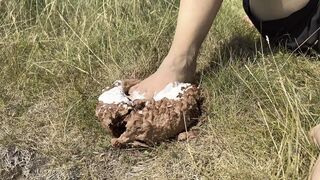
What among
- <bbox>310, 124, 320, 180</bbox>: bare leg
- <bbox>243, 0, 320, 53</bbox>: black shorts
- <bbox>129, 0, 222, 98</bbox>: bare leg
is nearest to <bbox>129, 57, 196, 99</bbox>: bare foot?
<bbox>129, 0, 222, 98</bbox>: bare leg

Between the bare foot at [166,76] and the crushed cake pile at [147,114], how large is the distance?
0.05 ft

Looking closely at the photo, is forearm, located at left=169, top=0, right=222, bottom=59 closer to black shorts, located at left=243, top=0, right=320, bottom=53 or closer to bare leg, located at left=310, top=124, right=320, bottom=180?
black shorts, located at left=243, top=0, right=320, bottom=53

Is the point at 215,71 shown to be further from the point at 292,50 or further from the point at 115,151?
the point at 115,151

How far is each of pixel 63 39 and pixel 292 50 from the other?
2.32 ft

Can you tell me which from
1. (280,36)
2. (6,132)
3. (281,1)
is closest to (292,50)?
(280,36)

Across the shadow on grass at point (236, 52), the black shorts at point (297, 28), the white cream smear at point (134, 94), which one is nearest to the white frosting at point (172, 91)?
the white cream smear at point (134, 94)

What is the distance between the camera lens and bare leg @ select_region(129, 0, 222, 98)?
57.6 inches

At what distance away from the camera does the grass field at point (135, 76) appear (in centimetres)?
129

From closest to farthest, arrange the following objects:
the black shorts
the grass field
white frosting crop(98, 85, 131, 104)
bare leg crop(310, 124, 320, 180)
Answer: bare leg crop(310, 124, 320, 180) → the grass field → white frosting crop(98, 85, 131, 104) → the black shorts

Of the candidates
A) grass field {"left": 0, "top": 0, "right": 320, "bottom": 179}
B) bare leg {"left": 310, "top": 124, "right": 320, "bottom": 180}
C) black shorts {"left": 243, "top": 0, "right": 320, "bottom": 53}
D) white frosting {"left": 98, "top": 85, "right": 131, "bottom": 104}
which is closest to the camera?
bare leg {"left": 310, "top": 124, "right": 320, "bottom": 180}

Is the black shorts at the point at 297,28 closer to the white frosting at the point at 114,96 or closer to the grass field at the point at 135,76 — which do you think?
the grass field at the point at 135,76

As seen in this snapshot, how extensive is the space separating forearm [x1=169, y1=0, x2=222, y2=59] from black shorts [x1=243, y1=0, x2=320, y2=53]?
0.20m

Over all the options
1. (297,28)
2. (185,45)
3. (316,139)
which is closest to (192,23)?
(185,45)

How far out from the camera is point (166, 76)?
1463mm
